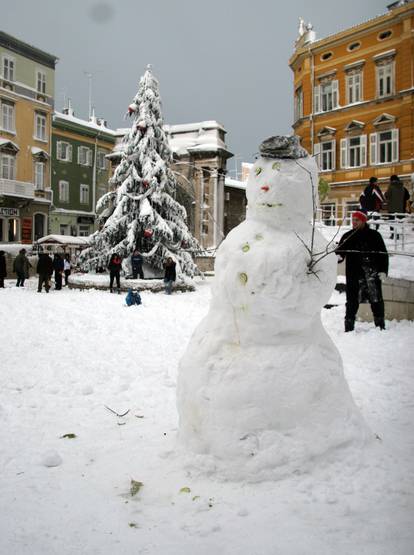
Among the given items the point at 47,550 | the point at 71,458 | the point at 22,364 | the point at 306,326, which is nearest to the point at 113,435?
the point at 71,458

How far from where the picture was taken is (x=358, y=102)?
27312 mm

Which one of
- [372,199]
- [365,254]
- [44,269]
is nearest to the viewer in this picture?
[365,254]

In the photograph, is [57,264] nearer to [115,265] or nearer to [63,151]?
[115,265]

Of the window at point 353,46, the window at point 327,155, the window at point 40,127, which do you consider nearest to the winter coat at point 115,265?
the window at point 327,155

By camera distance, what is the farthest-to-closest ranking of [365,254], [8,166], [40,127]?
[40,127] → [8,166] → [365,254]

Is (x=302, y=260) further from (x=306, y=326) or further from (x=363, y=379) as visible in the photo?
(x=363, y=379)

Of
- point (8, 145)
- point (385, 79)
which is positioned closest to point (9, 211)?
point (8, 145)

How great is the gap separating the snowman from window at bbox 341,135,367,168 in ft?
84.6

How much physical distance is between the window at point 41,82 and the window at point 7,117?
309 cm

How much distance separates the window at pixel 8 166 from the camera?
3028 centimetres

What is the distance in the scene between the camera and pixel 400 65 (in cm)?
Result: 2527

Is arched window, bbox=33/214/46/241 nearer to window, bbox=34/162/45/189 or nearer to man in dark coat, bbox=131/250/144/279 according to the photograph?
window, bbox=34/162/45/189

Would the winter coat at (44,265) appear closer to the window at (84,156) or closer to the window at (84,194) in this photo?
the window at (84,194)

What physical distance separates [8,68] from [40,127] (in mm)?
4300
